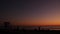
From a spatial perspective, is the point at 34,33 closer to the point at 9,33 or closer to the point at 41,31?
the point at 41,31

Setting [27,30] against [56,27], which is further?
[27,30]

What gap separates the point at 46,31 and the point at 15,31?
1953 millimetres

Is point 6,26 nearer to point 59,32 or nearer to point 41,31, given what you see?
point 41,31

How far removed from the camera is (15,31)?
635 cm

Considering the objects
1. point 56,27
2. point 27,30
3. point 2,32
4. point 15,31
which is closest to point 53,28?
point 56,27

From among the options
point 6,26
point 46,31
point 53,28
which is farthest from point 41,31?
point 6,26

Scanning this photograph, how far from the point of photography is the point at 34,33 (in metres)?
6.49

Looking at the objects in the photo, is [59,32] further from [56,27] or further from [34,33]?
[34,33]

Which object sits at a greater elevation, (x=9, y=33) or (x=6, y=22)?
(x=6, y=22)

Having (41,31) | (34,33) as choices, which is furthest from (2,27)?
(41,31)

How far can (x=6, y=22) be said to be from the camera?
6.37 meters

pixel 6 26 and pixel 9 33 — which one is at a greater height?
pixel 6 26

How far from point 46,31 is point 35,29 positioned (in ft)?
2.33

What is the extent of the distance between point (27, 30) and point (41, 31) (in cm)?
93
